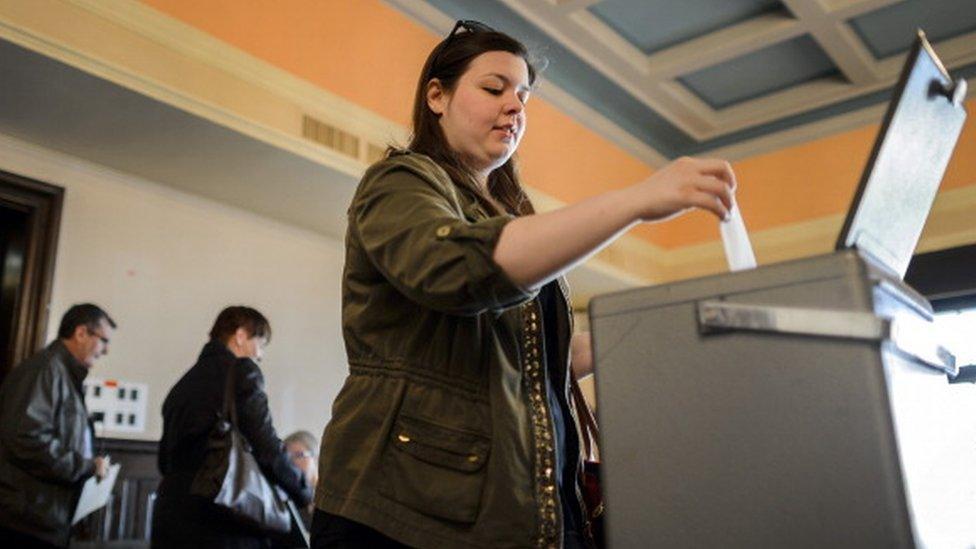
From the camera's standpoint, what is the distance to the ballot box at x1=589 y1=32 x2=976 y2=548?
2.35 feet

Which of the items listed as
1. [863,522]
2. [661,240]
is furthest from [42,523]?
[661,240]

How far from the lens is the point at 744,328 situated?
2.54ft

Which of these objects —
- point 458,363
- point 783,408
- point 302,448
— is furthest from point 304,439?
point 783,408

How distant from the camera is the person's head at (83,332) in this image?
3148 millimetres

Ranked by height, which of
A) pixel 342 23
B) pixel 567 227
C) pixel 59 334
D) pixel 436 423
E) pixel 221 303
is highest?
pixel 342 23

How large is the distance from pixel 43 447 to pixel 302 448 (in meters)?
1.19

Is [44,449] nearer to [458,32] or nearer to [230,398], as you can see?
[230,398]

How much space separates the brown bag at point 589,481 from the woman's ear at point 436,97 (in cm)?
42

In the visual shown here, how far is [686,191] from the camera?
846mm

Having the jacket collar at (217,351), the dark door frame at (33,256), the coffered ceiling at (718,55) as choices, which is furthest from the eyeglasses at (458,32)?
the coffered ceiling at (718,55)

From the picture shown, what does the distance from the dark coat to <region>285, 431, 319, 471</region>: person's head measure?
30.8 inches

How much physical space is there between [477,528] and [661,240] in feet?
16.8

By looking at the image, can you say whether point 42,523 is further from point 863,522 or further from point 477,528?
point 863,522

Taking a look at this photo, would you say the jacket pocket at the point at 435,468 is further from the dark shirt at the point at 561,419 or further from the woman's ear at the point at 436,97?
the woman's ear at the point at 436,97
